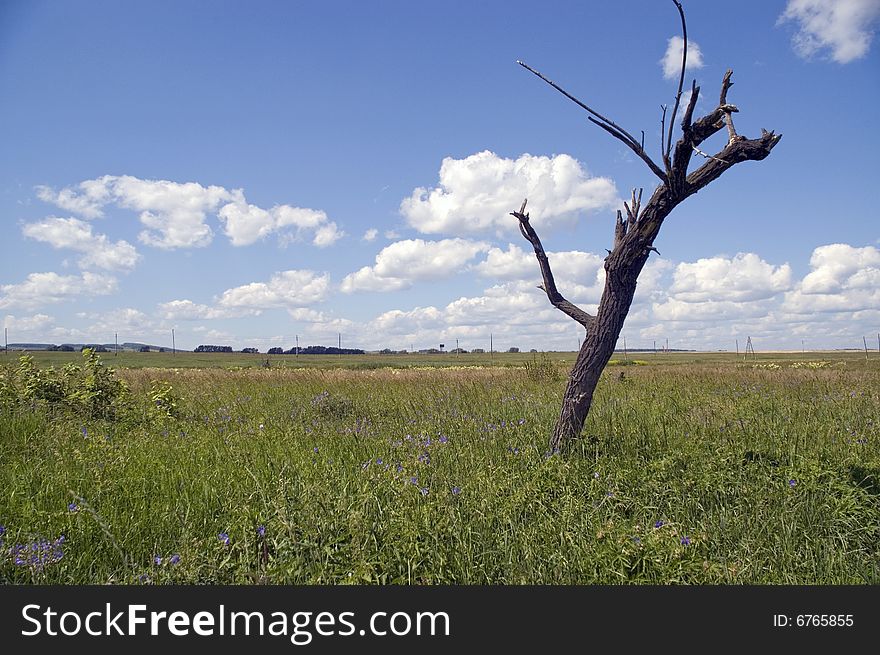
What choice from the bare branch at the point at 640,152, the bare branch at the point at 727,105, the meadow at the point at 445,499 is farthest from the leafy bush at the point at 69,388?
the bare branch at the point at 727,105

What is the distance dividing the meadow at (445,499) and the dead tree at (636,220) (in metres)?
0.50

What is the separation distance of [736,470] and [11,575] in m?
5.43

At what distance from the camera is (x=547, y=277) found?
611cm

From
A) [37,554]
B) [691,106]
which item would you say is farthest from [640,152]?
[37,554]

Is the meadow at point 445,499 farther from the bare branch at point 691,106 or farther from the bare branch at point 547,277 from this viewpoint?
the bare branch at point 691,106

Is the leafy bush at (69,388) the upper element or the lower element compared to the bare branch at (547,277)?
lower

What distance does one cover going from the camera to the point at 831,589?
9.38 ft

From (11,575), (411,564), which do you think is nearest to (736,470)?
(411,564)

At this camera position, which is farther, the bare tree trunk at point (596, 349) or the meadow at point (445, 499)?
the bare tree trunk at point (596, 349)

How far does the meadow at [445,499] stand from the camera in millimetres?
3031

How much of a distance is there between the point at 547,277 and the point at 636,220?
1.13 metres

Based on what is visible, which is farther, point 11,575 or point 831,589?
point 11,575

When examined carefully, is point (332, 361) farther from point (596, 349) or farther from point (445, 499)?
point (445, 499)

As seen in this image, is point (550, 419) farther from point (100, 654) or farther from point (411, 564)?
point (100, 654)
